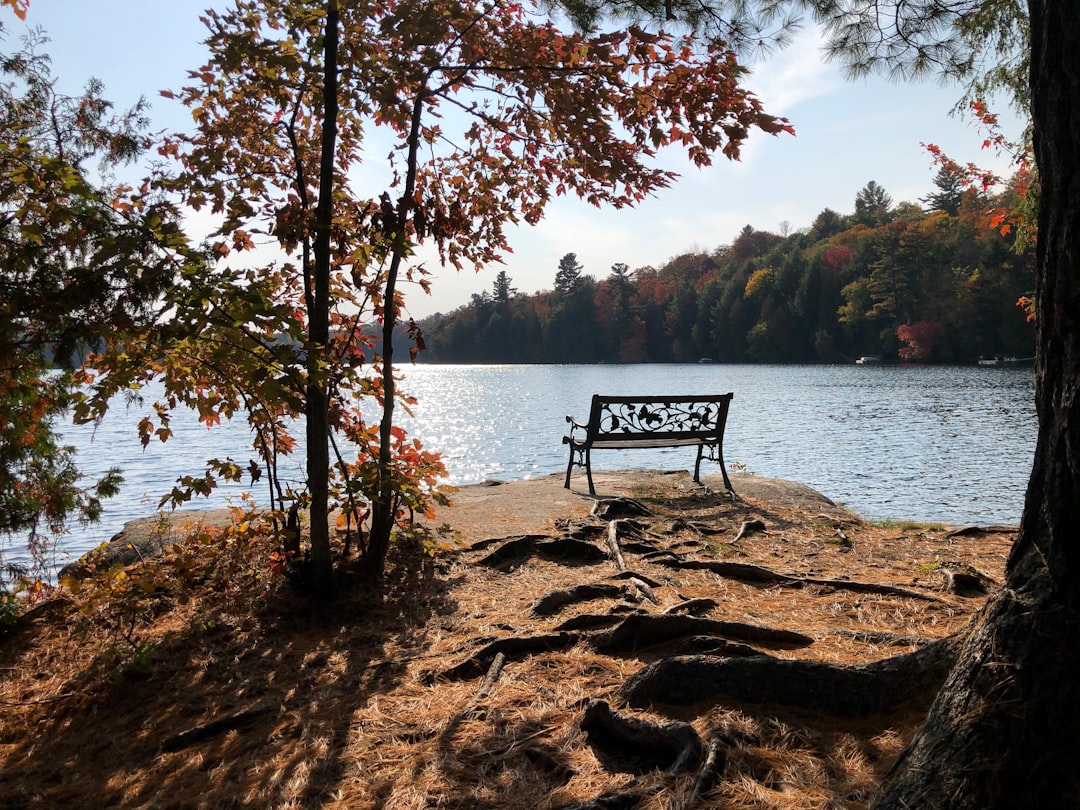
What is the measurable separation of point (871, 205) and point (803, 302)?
2333cm

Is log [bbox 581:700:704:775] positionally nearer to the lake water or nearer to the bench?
the lake water

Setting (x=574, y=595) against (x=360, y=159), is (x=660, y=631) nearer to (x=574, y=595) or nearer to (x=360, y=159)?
(x=574, y=595)

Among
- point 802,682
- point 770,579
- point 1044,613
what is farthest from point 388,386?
point 1044,613

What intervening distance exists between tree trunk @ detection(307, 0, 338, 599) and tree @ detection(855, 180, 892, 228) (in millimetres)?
100966

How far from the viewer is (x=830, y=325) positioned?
269 ft

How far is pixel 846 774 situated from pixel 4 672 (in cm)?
439

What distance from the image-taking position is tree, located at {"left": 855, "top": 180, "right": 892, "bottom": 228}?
94.9 meters

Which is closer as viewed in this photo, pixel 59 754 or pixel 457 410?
pixel 59 754

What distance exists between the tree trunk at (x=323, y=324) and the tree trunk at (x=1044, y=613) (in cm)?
353

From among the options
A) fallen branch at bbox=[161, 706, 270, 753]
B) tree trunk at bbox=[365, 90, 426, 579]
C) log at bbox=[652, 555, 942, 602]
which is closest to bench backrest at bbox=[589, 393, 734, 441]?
log at bbox=[652, 555, 942, 602]

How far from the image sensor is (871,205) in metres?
97.1

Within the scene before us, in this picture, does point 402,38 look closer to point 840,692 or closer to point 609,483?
point 840,692

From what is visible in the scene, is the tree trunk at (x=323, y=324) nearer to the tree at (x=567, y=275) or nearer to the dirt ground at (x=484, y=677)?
the dirt ground at (x=484, y=677)

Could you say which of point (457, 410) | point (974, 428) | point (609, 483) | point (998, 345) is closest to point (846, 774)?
point (609, 483)
